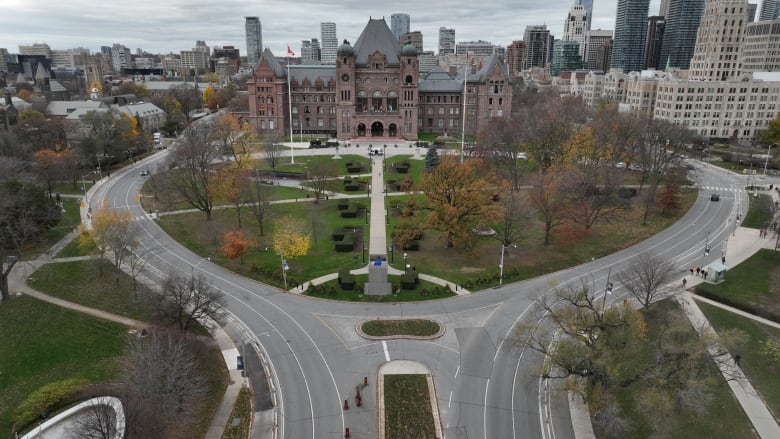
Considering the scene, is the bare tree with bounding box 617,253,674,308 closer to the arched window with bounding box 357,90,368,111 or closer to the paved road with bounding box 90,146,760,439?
the paved road with bounding box 90,146,760,439

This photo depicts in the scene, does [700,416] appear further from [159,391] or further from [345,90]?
[345,90]

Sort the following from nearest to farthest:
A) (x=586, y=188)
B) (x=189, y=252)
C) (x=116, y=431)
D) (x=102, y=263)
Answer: (x=116, y=431) < (x=102, y=263) < (x=189, y=252) < (x=586, y=188)

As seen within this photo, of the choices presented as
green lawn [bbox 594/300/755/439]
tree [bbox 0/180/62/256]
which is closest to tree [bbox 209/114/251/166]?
tree [bbox 0/180/62/256]

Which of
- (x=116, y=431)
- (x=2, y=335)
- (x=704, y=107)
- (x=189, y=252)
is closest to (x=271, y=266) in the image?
(x=189, y=252)

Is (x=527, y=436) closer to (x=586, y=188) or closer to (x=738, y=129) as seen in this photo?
(x=586, y=188)

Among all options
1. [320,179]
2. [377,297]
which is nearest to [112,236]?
[377,297]

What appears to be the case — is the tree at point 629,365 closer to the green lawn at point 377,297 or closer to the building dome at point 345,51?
the green lawn at point 377,297
